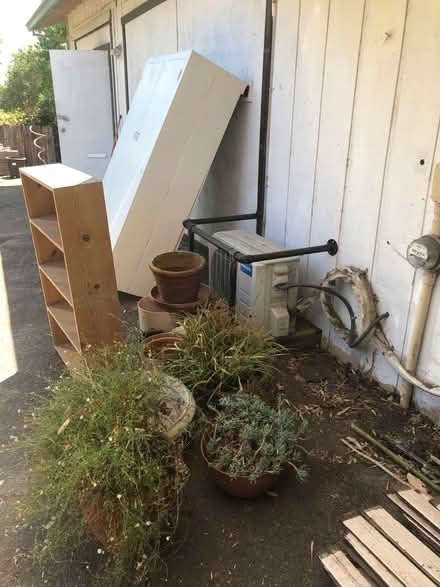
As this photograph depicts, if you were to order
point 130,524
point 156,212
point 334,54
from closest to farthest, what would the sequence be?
point 130,524, point 334,54, point 156,212

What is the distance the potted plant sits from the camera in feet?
5.79

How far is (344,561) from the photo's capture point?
1455 mm

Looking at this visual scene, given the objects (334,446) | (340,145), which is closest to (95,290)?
(334,446)

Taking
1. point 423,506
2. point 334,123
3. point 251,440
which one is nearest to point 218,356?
point 251,440

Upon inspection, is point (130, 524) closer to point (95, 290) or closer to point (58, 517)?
point (58, 517)

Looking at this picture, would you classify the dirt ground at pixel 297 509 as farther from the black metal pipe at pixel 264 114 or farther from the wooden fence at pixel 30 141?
the wooden fence at pixel 30 141

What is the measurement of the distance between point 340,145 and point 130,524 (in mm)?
2149

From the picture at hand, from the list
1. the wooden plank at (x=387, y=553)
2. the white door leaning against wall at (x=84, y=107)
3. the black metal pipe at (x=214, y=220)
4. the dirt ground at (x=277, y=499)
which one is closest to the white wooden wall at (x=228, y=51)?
the black metal pipe at (x=214, y=220)

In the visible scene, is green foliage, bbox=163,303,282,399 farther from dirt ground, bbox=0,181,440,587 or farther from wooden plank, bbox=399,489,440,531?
wooden plank, bbox=399,489,440,531

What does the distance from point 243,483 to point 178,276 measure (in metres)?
1.40

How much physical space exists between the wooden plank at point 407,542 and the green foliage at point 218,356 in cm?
77

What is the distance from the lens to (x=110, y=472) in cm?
145

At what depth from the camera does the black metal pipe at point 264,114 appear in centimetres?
305

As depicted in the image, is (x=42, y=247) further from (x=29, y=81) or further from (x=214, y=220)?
(x=29, y=81)
